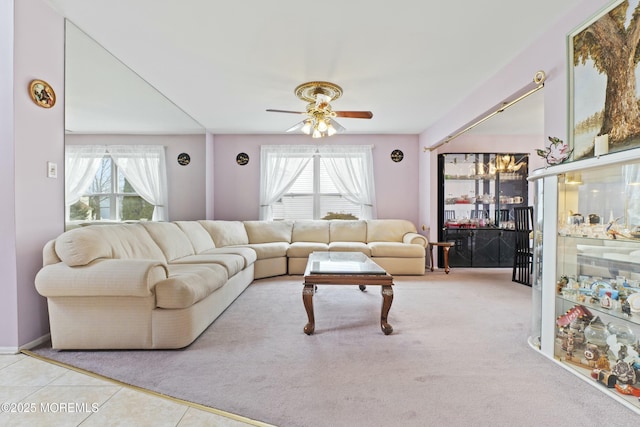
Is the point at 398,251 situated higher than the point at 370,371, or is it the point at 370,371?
the point at 398,251

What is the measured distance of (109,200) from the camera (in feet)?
10.4

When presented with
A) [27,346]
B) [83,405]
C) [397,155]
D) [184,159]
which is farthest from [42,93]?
[397,155]

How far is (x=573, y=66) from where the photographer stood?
208 cm

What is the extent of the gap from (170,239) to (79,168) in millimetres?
1144

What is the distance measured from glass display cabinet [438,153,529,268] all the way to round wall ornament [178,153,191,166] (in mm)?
4472

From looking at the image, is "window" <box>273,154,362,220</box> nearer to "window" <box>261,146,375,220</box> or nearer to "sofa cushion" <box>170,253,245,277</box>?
"window" <box>261,146,375,220</box>

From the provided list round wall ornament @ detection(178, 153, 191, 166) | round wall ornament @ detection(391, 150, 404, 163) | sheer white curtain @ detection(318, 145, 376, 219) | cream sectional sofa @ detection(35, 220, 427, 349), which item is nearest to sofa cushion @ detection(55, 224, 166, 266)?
cream sectional sofa @ detection(35, 220, 427, 349)

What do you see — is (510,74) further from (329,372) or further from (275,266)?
(275,266)

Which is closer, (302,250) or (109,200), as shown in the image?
(109,200)

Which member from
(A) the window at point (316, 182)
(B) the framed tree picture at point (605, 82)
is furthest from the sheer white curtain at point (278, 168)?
(B) the framed tree picture at point (605, 82)

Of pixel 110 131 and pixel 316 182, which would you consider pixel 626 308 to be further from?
pixel 316 182

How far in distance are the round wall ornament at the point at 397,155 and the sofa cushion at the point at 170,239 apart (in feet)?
13.3

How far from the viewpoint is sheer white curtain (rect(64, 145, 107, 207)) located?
8.31ft

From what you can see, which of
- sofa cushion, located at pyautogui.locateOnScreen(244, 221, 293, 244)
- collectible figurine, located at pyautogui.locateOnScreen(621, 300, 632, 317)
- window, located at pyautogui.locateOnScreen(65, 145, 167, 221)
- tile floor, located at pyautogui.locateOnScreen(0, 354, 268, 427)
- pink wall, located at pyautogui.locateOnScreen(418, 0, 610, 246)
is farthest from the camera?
sofa cushion, located at pyautogui.locateOnScreen(244, 221, 293, 244)
